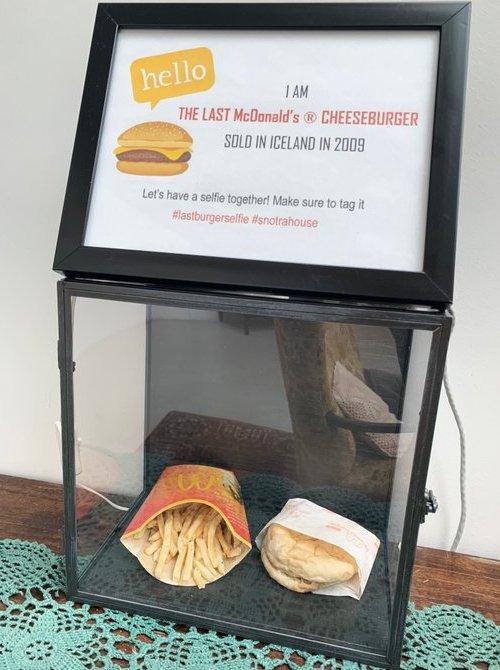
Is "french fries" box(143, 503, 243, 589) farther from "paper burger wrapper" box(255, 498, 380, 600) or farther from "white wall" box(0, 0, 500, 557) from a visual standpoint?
"white wall" box(0, 0, 500, 557)

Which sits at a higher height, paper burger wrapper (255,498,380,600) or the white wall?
the white wall

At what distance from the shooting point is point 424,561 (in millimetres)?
847

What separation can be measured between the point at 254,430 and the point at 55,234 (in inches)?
17.7

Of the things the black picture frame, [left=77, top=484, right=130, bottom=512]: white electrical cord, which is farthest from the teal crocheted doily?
the black picture frame

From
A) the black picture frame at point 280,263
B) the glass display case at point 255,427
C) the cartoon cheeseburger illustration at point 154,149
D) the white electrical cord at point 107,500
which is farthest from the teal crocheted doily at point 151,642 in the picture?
the cartoon cheeseburger illustration at point 154,149

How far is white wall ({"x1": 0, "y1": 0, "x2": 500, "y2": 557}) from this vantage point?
30.2 inches

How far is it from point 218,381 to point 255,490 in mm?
158

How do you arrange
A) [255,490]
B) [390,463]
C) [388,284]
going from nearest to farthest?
[388,284]
[390,463]
[255,490]

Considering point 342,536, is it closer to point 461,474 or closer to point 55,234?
point 461,474

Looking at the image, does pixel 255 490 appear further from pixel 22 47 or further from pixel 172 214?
pixel 22 47

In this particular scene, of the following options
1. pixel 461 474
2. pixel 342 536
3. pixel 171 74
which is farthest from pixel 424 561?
pixel 171 74

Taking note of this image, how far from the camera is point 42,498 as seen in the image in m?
0.95

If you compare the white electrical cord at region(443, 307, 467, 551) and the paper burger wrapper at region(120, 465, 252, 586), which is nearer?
the paper burger wrapper at region(120, 465, 252, 586)

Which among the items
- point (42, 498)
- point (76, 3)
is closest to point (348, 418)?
point (42, 498)
